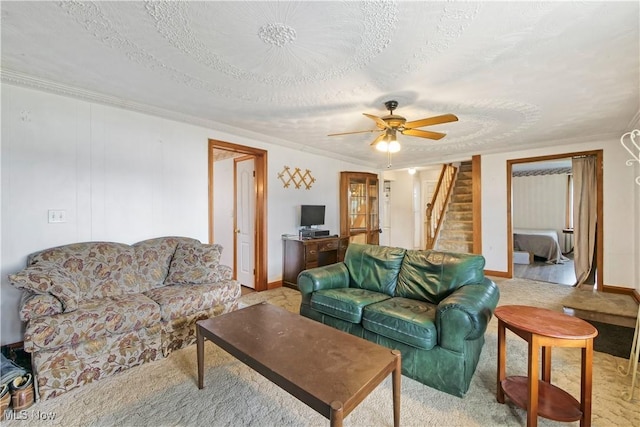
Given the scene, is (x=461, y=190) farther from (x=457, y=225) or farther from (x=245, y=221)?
(x=245, y=221)

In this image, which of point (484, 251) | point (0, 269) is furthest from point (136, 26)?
point (484, 251)

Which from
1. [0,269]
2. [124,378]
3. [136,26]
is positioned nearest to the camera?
[136,26]

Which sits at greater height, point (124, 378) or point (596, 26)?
point (596, 26)

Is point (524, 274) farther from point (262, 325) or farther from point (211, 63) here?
point (211, 63)

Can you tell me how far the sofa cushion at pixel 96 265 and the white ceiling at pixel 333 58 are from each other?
149cm

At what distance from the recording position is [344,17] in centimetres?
163

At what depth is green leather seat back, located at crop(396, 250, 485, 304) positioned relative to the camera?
7.88 ft

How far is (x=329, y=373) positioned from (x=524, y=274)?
5623 mm

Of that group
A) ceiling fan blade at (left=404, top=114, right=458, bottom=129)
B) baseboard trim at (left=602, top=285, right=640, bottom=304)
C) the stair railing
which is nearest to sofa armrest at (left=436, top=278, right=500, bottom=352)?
ceiling fan blade at (left=404, top=114, right=458, bottom=129)

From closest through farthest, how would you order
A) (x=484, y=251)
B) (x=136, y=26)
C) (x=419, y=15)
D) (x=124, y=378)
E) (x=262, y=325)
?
1. (x=419, y=15)
2. (x=136, y=26)
3. (x=262, y=325)
4. (x=124, y=378)
5. (x=484, y=251)

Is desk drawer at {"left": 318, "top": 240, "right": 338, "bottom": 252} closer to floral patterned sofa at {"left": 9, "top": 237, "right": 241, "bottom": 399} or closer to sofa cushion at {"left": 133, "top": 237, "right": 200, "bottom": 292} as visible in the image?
floral patterned sofa at {"left": 9, "top": 237, "right": 241, "bottom": 399}

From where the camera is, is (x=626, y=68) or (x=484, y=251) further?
→ (x=484, y=251)

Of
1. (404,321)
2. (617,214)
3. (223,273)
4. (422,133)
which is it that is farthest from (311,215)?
(617,214)

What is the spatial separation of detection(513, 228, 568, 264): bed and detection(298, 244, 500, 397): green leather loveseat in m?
5.37
